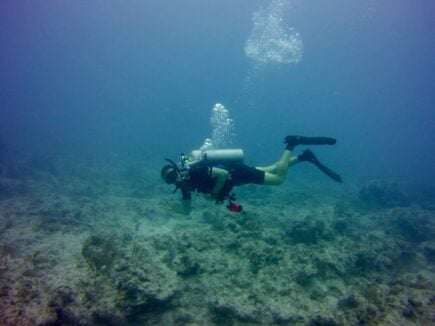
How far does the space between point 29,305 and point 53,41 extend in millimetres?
190938

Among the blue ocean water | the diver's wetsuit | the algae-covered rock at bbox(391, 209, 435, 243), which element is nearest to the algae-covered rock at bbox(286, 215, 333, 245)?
the diver's wetsuit

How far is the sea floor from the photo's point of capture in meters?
4.94

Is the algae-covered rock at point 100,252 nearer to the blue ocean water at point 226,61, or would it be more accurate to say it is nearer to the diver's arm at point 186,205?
the diver's arm at point 186,205

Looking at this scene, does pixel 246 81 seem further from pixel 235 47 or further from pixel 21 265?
pixel 21 265

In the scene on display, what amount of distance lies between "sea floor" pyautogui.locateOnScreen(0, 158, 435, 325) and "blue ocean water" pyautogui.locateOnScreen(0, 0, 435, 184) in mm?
29514

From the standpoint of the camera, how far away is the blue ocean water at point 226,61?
59.7 m

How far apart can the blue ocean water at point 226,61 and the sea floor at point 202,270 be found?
1162 inches

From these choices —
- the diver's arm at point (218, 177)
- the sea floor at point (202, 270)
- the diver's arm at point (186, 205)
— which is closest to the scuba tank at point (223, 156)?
the diver's arm at point (218, 177)

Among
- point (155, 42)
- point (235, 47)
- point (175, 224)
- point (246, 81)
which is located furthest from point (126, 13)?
point (175, 224)

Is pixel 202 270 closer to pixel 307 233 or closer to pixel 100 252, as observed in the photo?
pixel 100 252

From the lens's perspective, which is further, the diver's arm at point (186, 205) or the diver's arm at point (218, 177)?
the diver's arm at point (218, 177)

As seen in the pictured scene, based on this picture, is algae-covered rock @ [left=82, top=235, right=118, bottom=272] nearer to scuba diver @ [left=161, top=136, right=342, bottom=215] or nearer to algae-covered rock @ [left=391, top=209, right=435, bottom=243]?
scuba diver @ [left=161, top=136, right=342, bottom=215]

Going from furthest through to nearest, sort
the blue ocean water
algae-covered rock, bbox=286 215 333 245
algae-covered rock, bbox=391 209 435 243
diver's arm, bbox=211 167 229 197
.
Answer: the blue ocean water, algae-covered rock, bbox=391 209 435 243, algae-covered rock, bbox=286 215 333 245, diver's arm, bbox=211 167 229 197

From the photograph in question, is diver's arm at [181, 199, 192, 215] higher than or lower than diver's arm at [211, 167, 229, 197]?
lower
